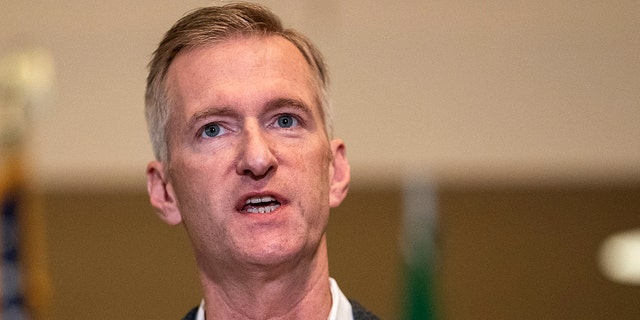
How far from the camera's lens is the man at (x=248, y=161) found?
7.21ft

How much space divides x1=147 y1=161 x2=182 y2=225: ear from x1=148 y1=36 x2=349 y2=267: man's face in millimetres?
17

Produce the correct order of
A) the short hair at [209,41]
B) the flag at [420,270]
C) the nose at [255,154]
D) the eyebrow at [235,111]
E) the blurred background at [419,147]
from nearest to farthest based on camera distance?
1. the nose at [255,154]
2. the eyebrow at [235,111]
3. the short hair at [209,41]
4. the flag at [420,270]
5. the blurred background at [419,147]

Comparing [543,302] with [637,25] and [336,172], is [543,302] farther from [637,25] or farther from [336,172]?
[336,172]

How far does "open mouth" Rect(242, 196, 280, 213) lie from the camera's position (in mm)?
2201

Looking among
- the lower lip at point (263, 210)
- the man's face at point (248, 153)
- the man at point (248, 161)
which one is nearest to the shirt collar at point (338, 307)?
the man at point (248, 161)

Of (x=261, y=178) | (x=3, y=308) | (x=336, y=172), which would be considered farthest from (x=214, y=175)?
(x=3, y=308)

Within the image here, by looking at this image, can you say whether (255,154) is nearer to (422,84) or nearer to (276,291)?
(276,291)

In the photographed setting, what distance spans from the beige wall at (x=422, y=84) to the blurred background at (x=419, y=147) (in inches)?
0.4

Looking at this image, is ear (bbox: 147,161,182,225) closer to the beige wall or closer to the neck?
the neck

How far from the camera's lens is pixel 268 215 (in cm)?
218

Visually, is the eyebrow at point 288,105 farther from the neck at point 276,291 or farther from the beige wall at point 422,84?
the beige wall at point 422,84

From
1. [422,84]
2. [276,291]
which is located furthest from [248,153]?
[422,84]

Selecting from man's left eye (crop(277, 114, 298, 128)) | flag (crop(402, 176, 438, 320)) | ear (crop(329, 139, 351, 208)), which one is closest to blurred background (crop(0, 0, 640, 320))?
flag (crop(402, 176, 438, 320))

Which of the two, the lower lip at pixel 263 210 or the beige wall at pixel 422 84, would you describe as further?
the beige wall at pixel 422 84
